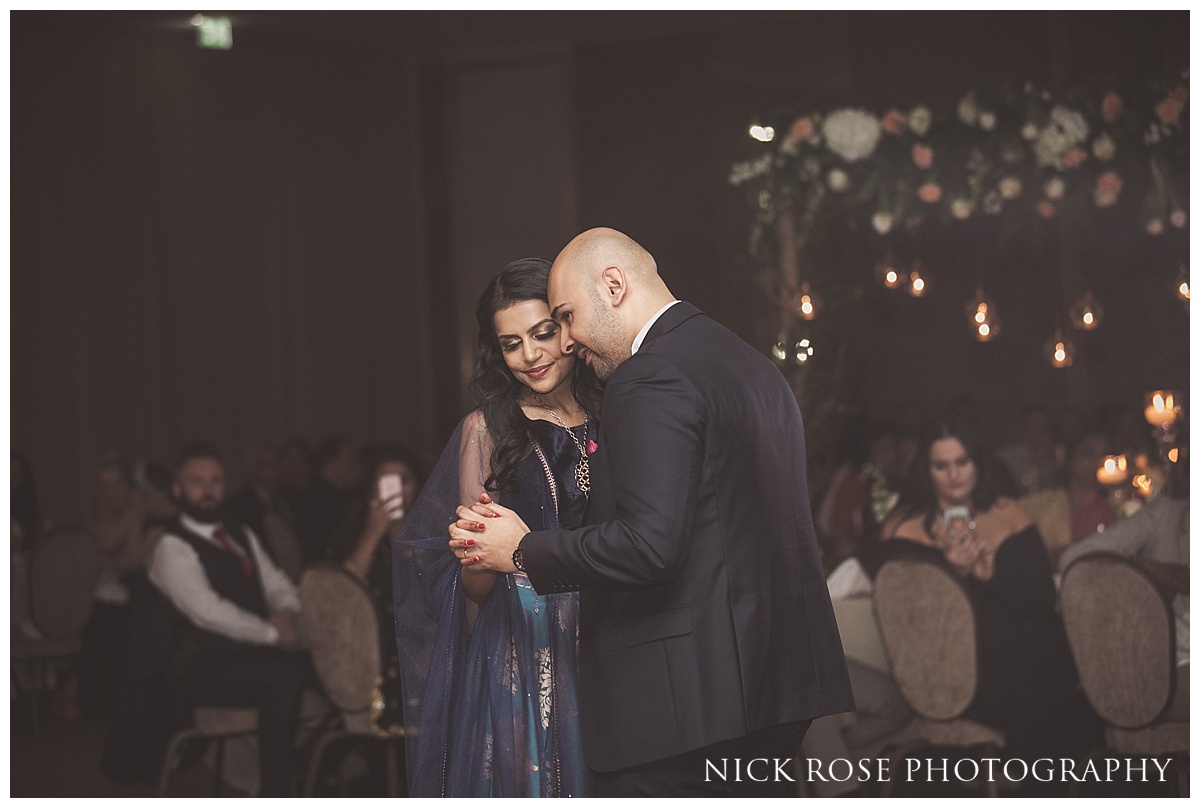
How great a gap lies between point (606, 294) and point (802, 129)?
3.07 m

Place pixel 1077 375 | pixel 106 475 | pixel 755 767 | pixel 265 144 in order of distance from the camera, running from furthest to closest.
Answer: pixel 265 144
pixel 1077 375
pixel 106 475
pixel 755 767

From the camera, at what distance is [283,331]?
10148 mm

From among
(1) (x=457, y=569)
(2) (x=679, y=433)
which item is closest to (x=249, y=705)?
(1) (x=457, y=569)

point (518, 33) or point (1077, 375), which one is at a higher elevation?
point (518, 33)

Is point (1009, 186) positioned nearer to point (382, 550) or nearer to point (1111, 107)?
point (1111, 107)

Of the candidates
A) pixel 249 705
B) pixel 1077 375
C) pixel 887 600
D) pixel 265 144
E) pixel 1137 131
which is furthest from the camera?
pixel 265 144

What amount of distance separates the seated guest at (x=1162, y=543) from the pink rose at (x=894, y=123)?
5.73 ft

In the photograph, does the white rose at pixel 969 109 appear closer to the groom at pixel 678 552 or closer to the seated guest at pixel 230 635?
the groom at pixel 678 552

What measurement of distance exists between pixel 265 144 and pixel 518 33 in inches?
85.0

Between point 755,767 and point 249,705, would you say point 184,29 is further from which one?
point 755,767

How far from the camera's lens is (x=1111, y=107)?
16.1 feet

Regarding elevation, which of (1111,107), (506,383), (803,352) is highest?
(1111,107)

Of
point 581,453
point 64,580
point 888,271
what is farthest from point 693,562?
point 64,580

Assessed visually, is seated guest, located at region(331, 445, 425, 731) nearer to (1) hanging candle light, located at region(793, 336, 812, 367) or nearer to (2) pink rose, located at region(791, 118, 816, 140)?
(1) hanging candle light, located at region(793, 336, 812, 367)
